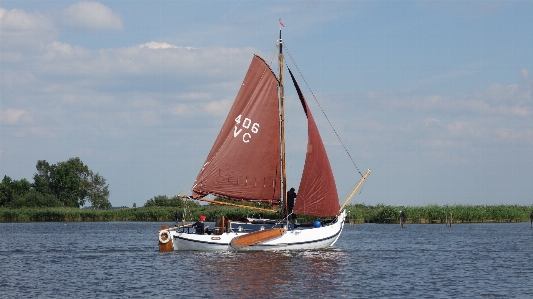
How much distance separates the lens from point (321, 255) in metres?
46.0

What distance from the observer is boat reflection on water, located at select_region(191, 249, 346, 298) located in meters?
32.7

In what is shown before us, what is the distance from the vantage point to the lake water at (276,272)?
3226 centimetres

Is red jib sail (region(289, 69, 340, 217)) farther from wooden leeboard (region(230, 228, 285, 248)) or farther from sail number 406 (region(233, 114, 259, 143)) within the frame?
sail number 406 (region(233, 114, 259, 143))

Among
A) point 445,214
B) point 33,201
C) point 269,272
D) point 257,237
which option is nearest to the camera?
point 269,272

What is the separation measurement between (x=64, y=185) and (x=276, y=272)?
13271 centimetres

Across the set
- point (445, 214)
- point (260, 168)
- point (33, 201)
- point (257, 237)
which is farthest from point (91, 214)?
point (257, 237)

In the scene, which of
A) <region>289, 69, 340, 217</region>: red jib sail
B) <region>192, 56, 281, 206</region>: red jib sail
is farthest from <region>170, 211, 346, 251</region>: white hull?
<region>192, 56, 281, 206</region>: red jib sail

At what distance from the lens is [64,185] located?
16362cm

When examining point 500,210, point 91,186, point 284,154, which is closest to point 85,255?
point 284,154

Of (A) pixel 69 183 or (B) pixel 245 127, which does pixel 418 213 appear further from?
(A) pixel 69 183

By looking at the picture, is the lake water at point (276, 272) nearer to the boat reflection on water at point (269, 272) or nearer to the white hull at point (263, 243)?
the boat reflection on water at point (269, 272)

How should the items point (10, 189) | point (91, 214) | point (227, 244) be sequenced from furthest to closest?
point (10, 189) → point (91, 214) → point (227, 244)

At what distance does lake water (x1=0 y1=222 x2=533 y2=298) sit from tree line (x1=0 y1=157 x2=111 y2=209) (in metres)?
100

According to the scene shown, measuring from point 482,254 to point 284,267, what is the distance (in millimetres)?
15863
